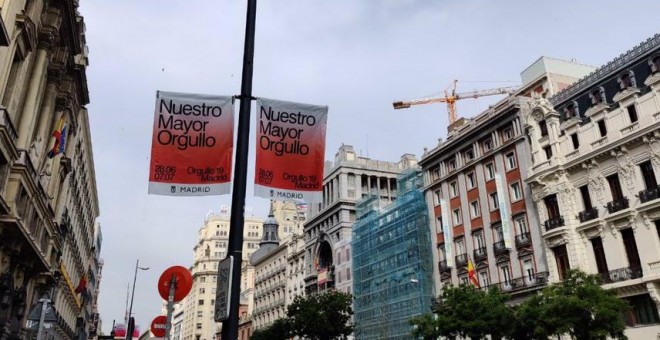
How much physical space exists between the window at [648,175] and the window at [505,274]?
12205 mm

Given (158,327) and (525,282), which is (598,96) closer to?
(525,282)

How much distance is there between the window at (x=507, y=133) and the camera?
42.9m

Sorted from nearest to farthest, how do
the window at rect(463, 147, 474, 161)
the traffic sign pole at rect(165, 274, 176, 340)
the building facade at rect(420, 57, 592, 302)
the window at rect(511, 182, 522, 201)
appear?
1. the traffic sign pole at rect(165, 274, 176, 340)
2. the building facade at rect(420, 57, 592, 302)
3. the window at rect(511, 182, 522, 201)
4. the window at rect(463, 147, 474, 161)

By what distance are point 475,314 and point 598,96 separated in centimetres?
1752

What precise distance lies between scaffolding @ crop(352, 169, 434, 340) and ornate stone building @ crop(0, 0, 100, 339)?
2953 centimetres

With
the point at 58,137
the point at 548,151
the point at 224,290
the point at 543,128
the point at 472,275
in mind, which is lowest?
the point at 224,290

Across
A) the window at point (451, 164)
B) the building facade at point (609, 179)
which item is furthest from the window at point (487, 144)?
the building facade at point (609, 179)

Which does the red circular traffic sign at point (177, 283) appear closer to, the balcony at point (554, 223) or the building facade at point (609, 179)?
the building facade at point (609, 179)

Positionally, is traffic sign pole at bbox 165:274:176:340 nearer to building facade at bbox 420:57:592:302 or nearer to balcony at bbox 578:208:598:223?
balcony at bbox 578:208:598:223

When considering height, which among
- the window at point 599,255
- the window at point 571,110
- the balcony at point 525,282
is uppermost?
the window at point 571,110

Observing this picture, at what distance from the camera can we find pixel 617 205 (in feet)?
109

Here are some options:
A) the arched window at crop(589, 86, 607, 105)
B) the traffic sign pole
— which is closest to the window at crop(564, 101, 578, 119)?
the arched window at crop(589, 86, 607, 105)

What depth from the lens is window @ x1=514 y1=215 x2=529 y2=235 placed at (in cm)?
3972

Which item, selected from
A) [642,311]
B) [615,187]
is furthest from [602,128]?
[642,311]
